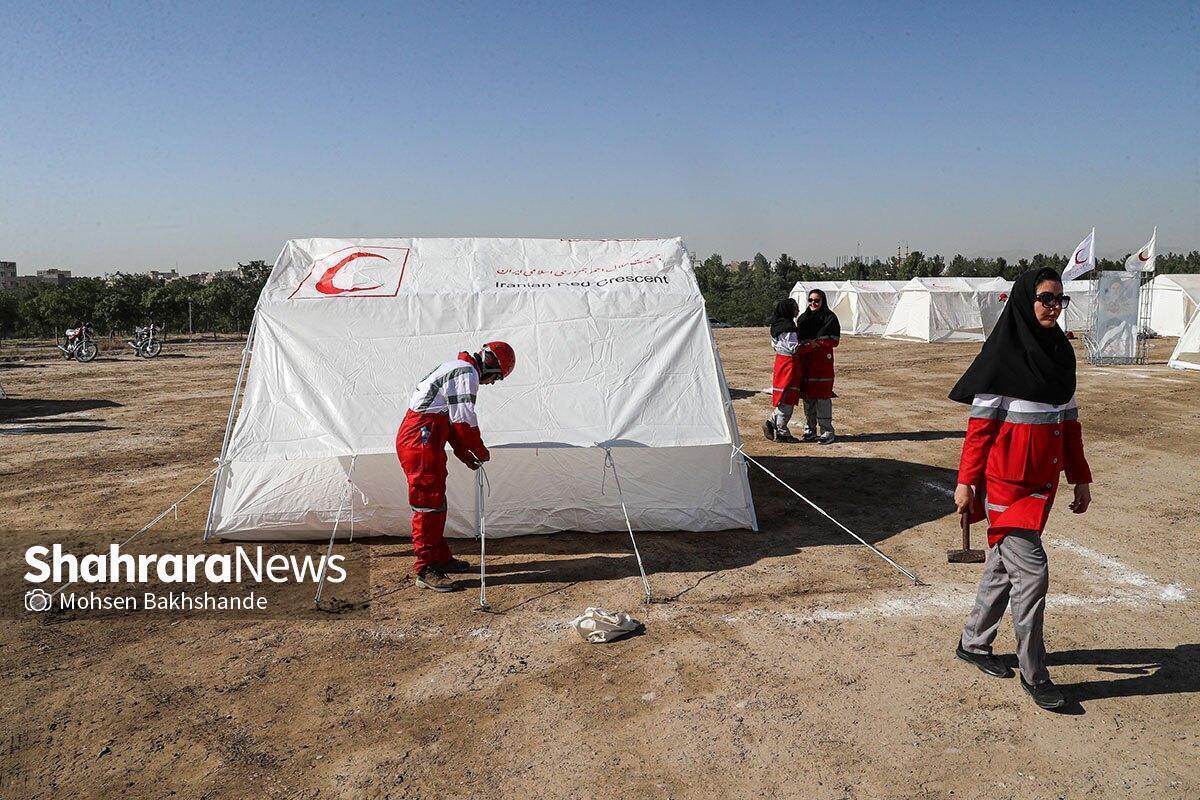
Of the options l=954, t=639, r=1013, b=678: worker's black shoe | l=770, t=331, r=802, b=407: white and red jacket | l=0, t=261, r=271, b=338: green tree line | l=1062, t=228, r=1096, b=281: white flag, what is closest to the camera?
l=954, t=639, r=1013, b=678: worker's black shoe

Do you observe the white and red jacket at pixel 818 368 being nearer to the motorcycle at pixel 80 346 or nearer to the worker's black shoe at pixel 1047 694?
the worker's black shoe at pixel 1047 694

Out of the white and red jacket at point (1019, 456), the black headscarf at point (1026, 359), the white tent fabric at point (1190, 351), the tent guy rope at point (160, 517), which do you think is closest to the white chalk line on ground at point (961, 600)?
the white and red jacket at point (1019, 456)

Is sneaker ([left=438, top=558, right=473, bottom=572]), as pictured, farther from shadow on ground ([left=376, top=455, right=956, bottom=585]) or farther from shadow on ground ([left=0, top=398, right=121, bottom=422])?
shadow on ground ([left=0, top=398, right=121, bottom=422])

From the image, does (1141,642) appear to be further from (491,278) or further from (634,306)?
(491,278)

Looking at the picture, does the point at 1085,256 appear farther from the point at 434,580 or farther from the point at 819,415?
the point at 434,580

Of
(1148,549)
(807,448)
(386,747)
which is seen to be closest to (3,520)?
(386,747)

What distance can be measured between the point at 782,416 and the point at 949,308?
20.4 metres

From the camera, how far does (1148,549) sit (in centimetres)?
605

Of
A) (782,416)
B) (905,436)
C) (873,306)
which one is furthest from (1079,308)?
(782,416)

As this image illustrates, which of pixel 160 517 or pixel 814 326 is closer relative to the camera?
pixel 160 517

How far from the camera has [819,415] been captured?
10.3 m

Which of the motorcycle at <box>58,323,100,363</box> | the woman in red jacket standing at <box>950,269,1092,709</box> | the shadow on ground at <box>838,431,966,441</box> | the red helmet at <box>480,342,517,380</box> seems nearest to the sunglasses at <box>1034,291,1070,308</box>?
the woman in red jacket standing at <box>950,269,1092,709</box>

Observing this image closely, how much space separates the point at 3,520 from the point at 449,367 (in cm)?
495

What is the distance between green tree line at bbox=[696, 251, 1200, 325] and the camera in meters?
51.2
